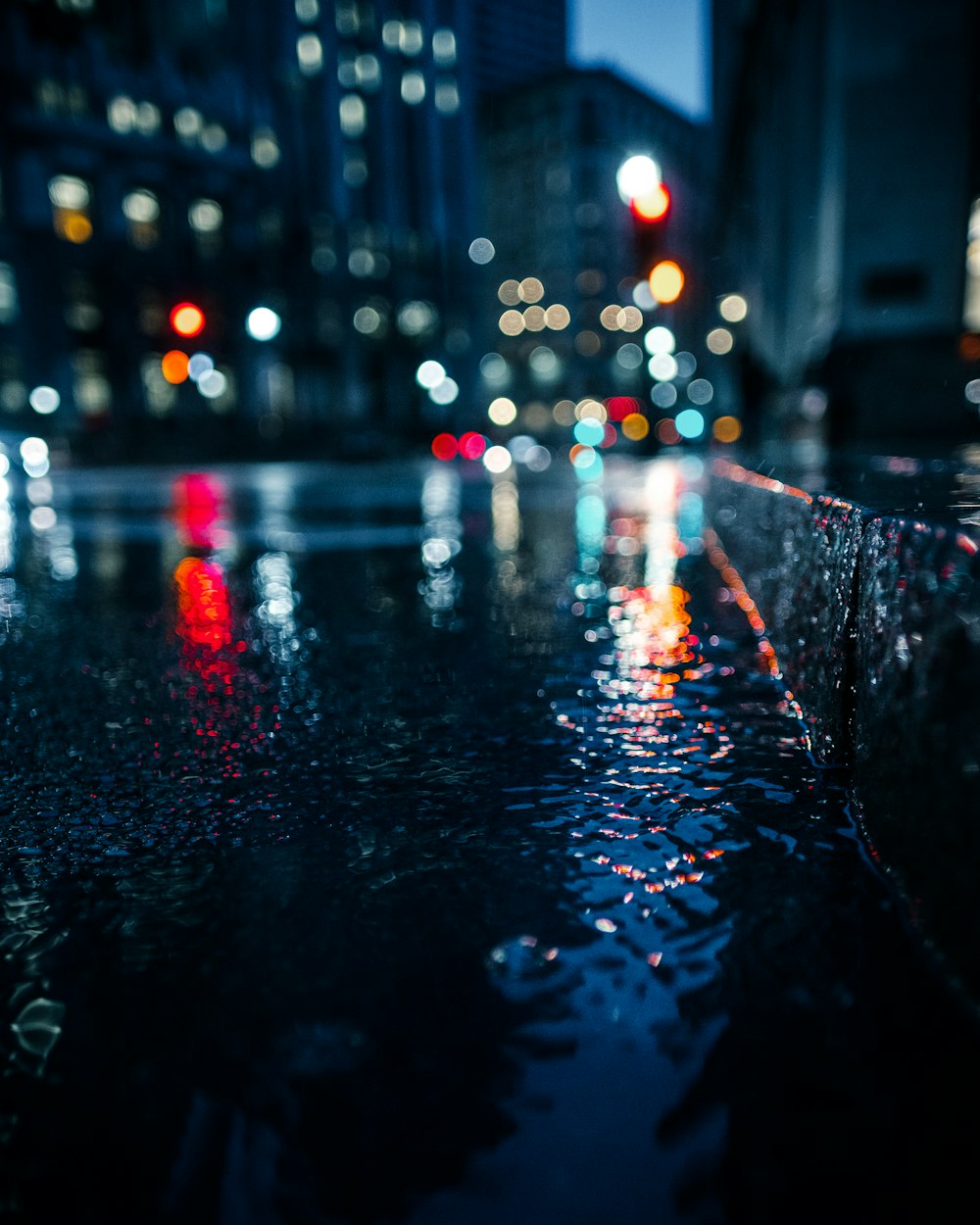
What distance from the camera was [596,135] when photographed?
93812 millimetres

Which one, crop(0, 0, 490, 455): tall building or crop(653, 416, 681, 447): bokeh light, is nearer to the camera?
crop(0, 0, 490, 455): tall building

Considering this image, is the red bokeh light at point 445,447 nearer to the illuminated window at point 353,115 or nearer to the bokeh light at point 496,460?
the bokeh light at point 496,460

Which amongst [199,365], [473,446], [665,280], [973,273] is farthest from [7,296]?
[973,273]

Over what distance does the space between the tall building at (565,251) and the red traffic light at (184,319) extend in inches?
2827

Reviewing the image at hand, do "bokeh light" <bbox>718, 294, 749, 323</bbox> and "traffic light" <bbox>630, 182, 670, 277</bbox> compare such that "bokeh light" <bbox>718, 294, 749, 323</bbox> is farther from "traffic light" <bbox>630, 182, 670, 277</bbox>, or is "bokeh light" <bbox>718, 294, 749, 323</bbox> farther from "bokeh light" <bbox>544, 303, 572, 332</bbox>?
"traffic light" <bbox>630, 182, 670, 277</bbox>

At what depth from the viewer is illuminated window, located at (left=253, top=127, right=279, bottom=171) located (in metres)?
57.6

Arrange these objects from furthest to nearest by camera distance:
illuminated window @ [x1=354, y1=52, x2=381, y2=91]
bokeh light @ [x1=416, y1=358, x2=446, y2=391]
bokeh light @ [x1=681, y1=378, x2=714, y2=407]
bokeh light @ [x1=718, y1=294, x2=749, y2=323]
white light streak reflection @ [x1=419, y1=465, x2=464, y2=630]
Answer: bokeh light @ [x1=681, y1=378, x2=714, y2=407], bokeh light @ [x1=718, y1=294, x2=749, y2=323], bokeh light @ [x1=416, y1=358, x2=446, y2=391], illuminated window @ [x1=354, y1=52, x2=381, y2=91], white light streak reflection @ [x1=419, y1=465, x2=464, y2=630]

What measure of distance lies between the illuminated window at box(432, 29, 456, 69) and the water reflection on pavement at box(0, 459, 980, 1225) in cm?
8025

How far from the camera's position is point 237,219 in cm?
5316

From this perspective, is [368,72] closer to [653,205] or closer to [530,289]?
[530,289]

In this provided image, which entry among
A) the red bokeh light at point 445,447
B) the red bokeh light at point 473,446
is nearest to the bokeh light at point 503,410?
the red bokeh light at point 445,447

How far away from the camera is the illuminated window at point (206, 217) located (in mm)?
51125

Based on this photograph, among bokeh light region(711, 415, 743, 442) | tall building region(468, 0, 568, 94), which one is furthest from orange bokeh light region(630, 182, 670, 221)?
tall building region(468, 0, 568, 94)

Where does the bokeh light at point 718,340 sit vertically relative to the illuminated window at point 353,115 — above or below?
below
